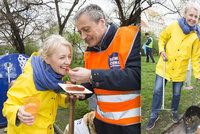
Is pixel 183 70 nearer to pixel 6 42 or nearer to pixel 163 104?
pixel 163 104

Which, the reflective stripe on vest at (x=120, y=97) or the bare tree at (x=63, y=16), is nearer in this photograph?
the reflective stripe on vest at (x=120, y=97)

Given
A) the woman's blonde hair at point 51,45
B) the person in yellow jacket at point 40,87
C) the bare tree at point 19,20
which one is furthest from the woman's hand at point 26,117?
the bare tree at point 19,20

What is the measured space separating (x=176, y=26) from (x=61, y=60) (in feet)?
2.32

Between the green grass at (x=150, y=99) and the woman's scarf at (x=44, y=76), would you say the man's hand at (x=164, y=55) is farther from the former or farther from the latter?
the woman's scarf at (x=44, y=76)

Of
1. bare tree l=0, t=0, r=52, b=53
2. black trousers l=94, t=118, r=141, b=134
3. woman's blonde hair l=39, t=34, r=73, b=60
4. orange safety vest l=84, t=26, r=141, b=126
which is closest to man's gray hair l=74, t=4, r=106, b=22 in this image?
orange safety vest l=84, t=26, r=141, b=126

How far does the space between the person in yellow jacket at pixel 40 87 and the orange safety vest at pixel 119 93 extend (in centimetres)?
21

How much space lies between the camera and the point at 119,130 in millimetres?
2029

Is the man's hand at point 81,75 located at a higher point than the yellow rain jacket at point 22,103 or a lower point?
higher

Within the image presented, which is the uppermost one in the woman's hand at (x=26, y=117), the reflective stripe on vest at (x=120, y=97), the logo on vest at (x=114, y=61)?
the logo on vest at (x=114, y=61)

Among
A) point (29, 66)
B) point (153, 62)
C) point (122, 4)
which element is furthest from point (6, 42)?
point (153, 62)

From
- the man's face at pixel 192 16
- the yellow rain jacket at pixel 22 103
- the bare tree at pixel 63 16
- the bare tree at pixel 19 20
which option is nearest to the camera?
the man's face at pixel 192 16

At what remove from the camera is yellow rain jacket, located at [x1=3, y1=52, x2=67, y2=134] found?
2.08m

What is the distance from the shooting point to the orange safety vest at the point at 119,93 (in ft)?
6.25

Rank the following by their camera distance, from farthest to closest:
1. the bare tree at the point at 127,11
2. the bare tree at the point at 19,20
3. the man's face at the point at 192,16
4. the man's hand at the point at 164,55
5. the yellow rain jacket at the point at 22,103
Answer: the bare tree at the point at 19,20
the bare tree at the point at 127,11
the yellow rain jacket at the point at 22,103
the man's hand at the point at 164,55
the man's face at the point at 192,16
